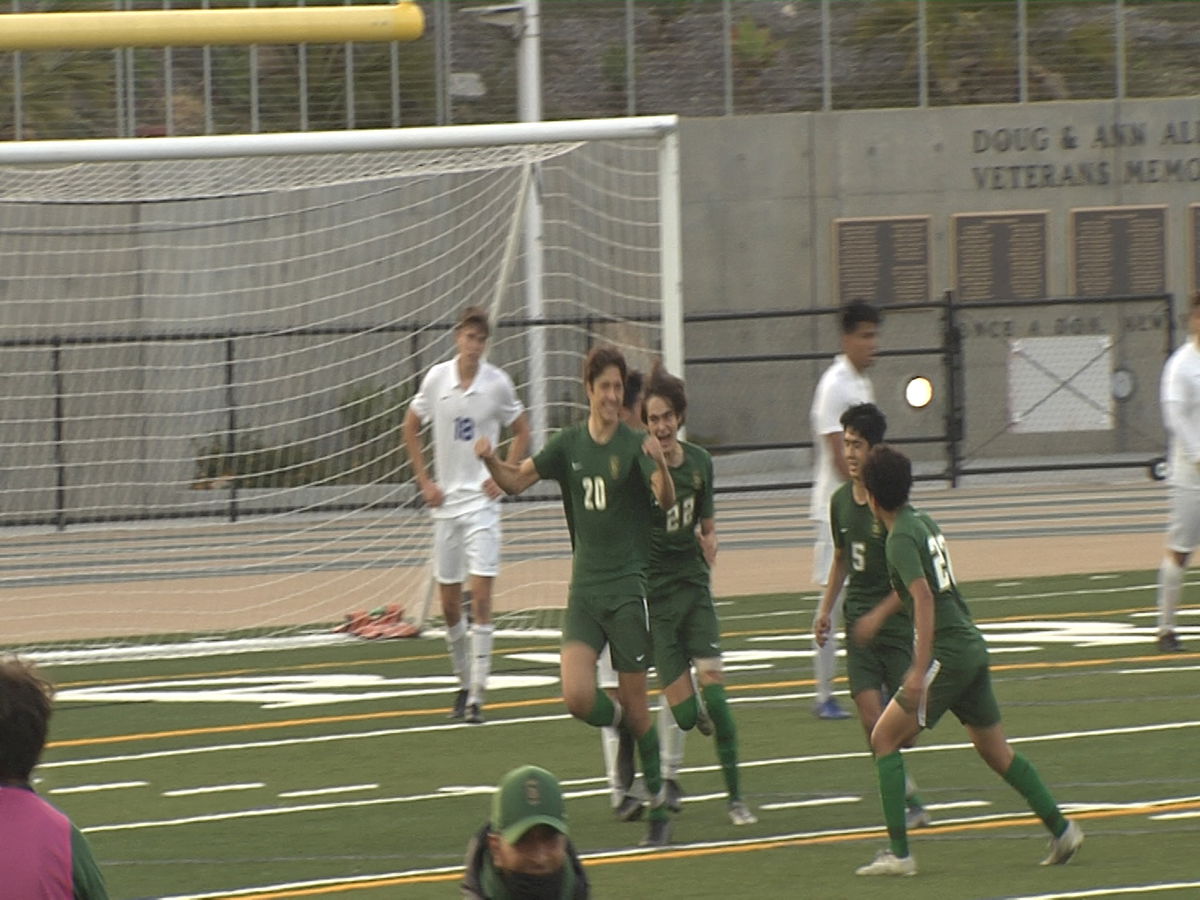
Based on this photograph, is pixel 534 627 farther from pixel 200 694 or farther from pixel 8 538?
pixel 8 538

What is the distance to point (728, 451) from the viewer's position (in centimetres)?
2842

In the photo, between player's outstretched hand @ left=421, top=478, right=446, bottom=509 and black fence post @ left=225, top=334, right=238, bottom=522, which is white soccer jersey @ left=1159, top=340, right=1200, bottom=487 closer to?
player's outstretched hand @ left=421, top=478, right=446, bottom=509

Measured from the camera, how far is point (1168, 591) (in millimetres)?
13891

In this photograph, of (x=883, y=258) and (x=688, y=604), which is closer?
(x=688, y=604)

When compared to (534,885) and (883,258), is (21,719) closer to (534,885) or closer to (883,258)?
(534,885)

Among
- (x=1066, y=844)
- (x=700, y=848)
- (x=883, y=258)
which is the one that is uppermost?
(x=883, y=258)

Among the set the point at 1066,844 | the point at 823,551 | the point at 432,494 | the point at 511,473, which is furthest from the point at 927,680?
the point at 432,494

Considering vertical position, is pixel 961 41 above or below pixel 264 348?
above

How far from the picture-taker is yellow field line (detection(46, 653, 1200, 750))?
12508 mm

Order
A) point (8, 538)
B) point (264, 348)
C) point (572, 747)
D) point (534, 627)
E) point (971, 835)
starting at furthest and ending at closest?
point (264, 348), point (8, 538), point (534, 627), point (572, 747), point (971, 835)

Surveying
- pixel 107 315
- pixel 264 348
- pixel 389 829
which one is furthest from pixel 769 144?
pixel 389 829

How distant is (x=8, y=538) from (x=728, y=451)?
11896 millimetres

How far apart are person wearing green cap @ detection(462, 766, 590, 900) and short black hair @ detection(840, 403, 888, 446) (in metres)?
4.44

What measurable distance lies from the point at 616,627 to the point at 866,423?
1.39 m
